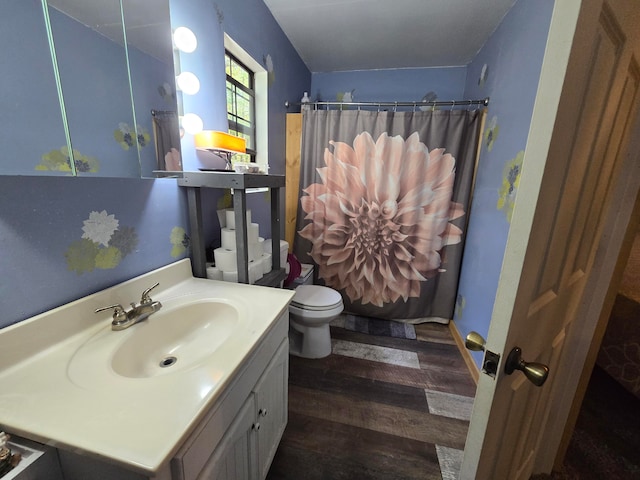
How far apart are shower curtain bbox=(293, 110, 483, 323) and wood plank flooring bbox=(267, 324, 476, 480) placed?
0.47 metres

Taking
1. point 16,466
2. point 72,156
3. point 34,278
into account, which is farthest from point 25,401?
point 72,156

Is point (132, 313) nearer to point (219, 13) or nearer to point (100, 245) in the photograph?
point (100, 245)

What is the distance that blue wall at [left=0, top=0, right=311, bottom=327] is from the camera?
0.65 metres

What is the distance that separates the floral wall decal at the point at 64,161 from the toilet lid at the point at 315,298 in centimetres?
132

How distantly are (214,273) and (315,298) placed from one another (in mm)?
792

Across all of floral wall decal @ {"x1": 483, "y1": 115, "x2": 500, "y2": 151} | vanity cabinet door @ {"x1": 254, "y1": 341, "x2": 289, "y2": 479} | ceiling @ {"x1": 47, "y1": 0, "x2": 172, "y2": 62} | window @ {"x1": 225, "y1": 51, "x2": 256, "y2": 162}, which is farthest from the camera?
floral wall decal @ {"x1": 483, "y1": 115, "x2": 500, "y2": 151}

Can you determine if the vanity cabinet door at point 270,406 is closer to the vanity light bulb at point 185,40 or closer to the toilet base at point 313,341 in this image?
the toilet base at point 313,341

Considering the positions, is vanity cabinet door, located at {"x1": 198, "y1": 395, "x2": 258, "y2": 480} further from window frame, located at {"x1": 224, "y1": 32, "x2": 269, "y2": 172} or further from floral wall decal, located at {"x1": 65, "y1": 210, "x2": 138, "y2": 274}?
window frame, located at {"x1": 224, "y1": 32, "x2": 269, "y2": 172}

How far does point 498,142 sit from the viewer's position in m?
1.69

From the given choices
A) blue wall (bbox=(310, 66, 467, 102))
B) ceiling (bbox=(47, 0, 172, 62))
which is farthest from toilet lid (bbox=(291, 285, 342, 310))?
blue wall (bbox=(310, 66, 467, 102))

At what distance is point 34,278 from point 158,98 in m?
0.70

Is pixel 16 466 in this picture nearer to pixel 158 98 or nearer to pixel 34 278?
pixel 34 278

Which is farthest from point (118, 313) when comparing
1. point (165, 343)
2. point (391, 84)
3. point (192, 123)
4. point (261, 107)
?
point (391, 84)

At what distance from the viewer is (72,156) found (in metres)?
0.69
